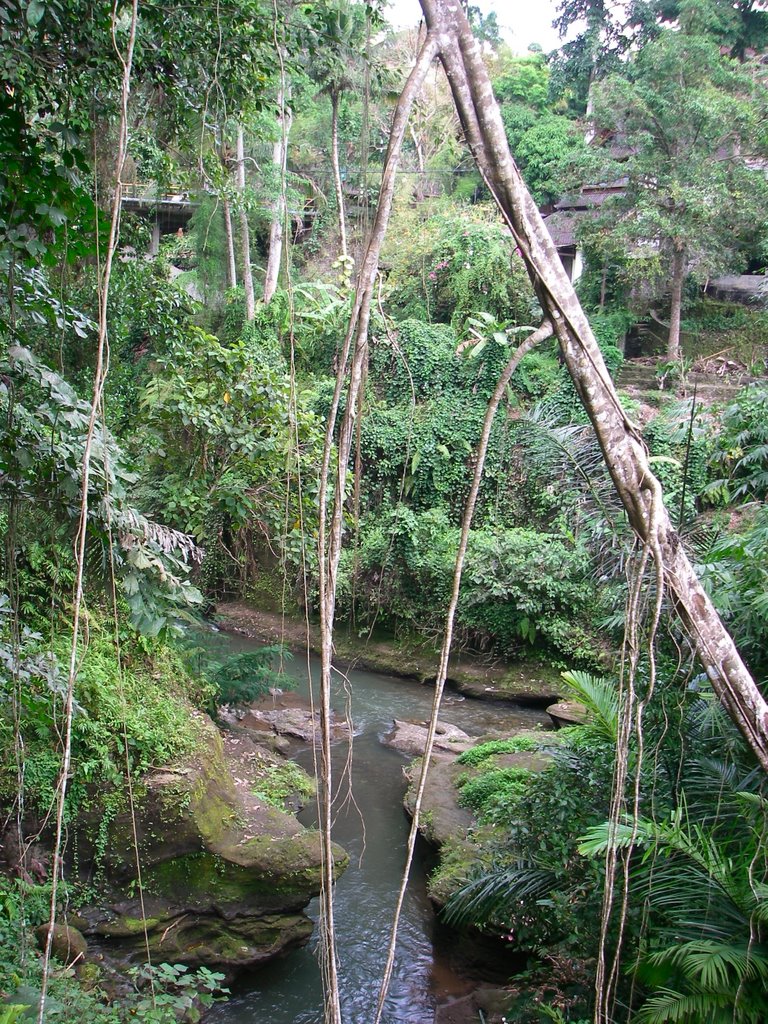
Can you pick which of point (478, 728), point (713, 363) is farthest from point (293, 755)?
point (713, 363)

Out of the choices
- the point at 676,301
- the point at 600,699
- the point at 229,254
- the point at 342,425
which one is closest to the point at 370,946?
the point at 600,699

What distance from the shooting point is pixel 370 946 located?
17.4 ft

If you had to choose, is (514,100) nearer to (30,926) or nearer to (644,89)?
(644,89)

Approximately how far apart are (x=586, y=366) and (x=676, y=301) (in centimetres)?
1304

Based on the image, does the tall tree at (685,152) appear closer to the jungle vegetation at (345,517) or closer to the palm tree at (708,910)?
the jungle vegetation at (345,517)

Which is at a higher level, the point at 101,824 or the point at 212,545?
the point at 212,545

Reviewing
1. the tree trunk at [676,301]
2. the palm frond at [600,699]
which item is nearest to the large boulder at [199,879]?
the palm frond at [600,699]

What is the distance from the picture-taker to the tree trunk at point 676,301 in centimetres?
1337

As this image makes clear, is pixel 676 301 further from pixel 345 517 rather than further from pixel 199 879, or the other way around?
pixel 199 879

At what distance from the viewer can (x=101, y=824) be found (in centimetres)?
464

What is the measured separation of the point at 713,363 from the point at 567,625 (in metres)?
6.91

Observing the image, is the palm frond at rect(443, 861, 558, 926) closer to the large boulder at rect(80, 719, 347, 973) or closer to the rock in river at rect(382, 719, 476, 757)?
the large boulder at rect(80, 719, 347, 973)

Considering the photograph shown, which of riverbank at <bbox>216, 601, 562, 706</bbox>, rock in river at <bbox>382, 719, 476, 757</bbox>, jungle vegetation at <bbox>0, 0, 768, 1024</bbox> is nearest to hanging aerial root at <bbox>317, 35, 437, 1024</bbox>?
jungle vegetation at <bbox>0, 0, 768, 1024</bbox>

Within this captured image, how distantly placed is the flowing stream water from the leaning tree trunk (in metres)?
1.65
